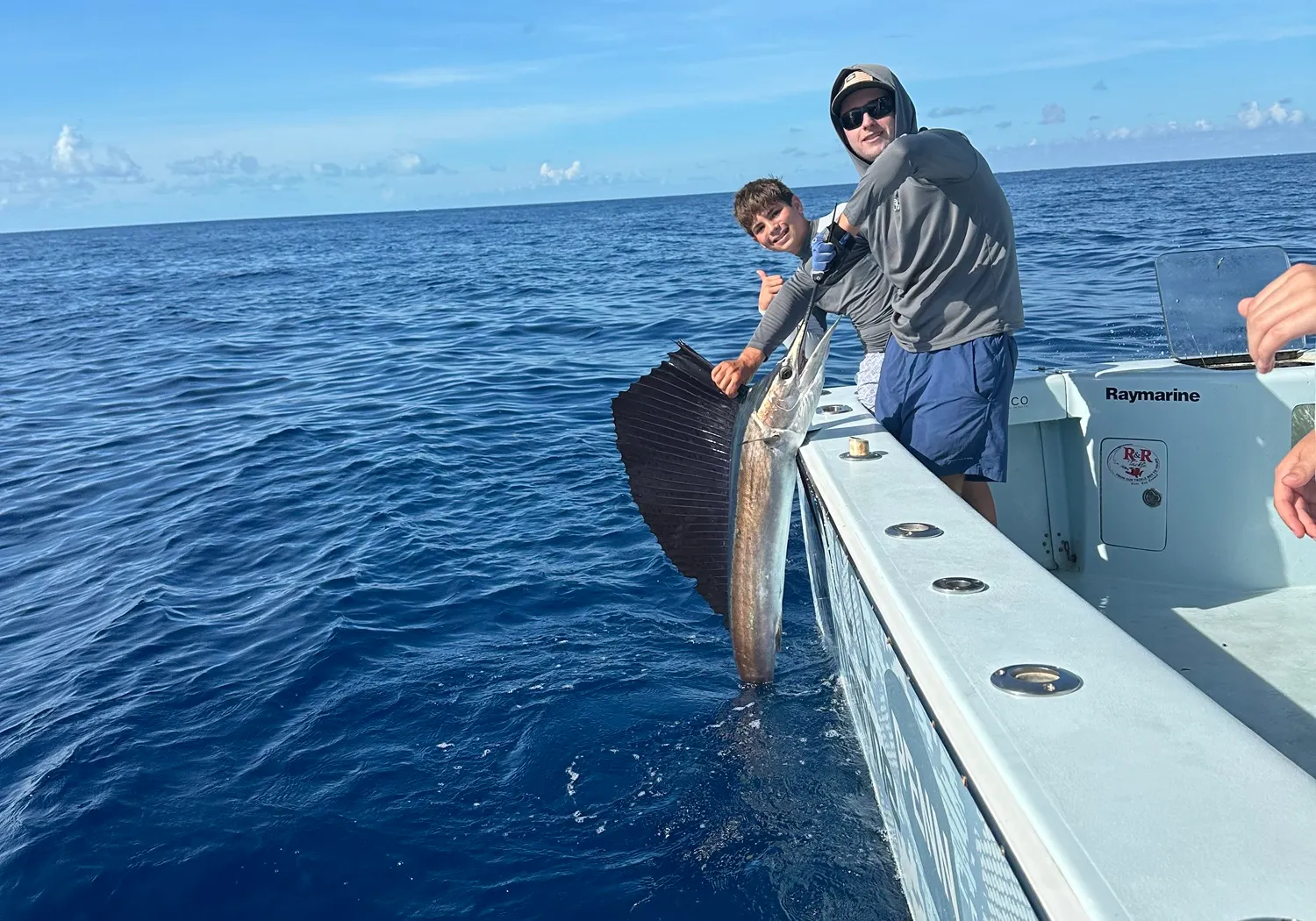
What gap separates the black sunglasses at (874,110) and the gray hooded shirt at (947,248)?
0.02 metres

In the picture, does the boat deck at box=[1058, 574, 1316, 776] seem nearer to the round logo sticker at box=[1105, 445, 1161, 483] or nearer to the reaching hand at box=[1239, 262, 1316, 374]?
the round logo sticker at box=[1105, 445, 1161, 483]

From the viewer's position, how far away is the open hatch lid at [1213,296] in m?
3.14

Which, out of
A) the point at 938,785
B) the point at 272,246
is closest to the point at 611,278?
the point at 938,785

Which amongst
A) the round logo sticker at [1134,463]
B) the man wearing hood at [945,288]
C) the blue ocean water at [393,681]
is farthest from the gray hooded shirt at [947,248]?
the blue ocean water at [393,681]

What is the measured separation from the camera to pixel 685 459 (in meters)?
2.88

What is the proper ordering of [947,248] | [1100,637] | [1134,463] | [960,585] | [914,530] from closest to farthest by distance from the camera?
1. [1100,637]
2. [960,585]
3. [914,530]
4. [947,248]
5. [1134,463]

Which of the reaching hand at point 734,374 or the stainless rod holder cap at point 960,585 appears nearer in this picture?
the stainless rod holder cap at point 960,585

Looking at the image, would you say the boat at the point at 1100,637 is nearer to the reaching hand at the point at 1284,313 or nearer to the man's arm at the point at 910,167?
the reaching hand at the point at 1284,313

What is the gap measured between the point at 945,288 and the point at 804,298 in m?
0.42

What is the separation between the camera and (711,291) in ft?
52.6

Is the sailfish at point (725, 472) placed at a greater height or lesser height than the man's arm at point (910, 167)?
lesser

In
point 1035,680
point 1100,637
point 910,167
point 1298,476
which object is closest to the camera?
point 1298,476

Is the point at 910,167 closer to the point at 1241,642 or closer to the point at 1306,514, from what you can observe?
the point at 1306,514

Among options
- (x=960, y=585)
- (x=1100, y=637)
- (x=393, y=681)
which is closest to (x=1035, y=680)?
(x=1100, y=637)
